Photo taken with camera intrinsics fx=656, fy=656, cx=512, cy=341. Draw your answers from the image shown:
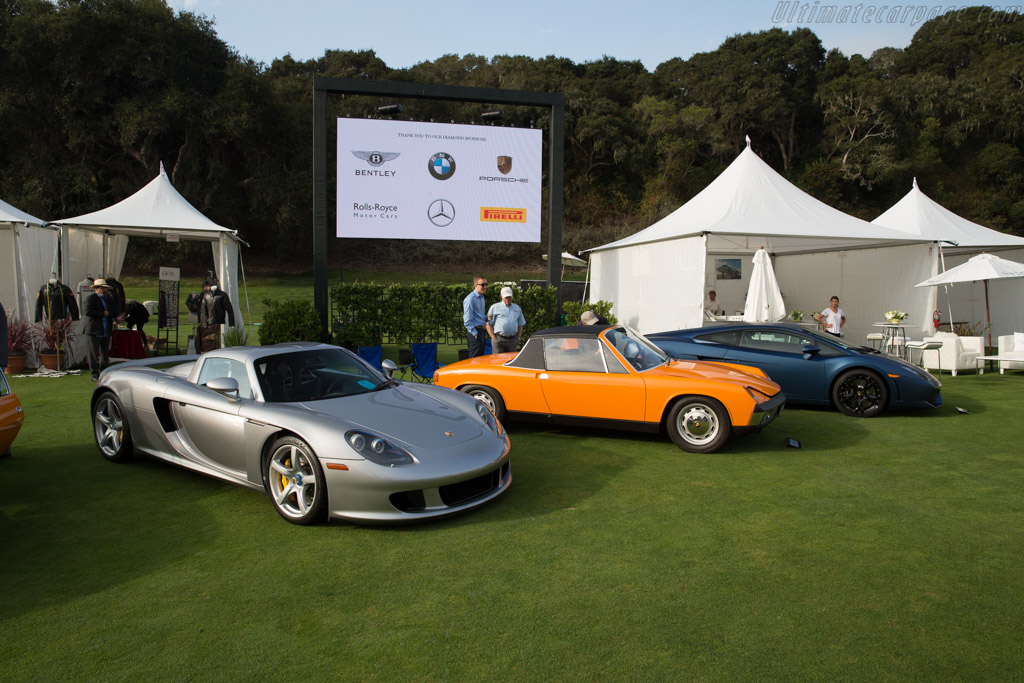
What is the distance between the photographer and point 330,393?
5.14 metres

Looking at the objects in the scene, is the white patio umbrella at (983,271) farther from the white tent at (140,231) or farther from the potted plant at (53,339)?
the potted plant at (53,339)

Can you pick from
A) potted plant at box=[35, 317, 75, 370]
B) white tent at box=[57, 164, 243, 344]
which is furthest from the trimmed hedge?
potted plant at box=[35, 317, 75, 370]

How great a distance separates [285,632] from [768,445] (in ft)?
17.2

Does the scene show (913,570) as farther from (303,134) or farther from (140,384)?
(303,134)

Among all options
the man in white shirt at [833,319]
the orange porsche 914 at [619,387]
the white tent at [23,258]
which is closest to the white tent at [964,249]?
the man in white shirt at [833,319]

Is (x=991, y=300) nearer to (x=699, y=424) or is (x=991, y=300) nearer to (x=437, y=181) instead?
(x=437, y=181)

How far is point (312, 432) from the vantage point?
433 centimetres

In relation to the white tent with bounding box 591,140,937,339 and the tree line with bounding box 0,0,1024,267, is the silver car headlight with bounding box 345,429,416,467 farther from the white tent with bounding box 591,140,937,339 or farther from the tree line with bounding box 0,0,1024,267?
Answer: the tree line with bounding box 0,0,1024,267

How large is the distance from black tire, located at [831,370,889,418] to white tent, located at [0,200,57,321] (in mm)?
13886

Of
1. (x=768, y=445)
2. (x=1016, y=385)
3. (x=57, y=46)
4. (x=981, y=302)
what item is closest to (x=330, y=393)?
(x=768, y=445)

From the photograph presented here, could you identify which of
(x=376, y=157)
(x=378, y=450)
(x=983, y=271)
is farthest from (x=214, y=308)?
(x=983, y=271)

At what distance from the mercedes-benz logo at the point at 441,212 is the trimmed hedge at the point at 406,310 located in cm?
152

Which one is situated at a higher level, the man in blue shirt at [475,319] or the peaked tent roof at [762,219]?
the peaked tent roof at [762,219]

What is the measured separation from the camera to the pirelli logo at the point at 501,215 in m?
12.7
